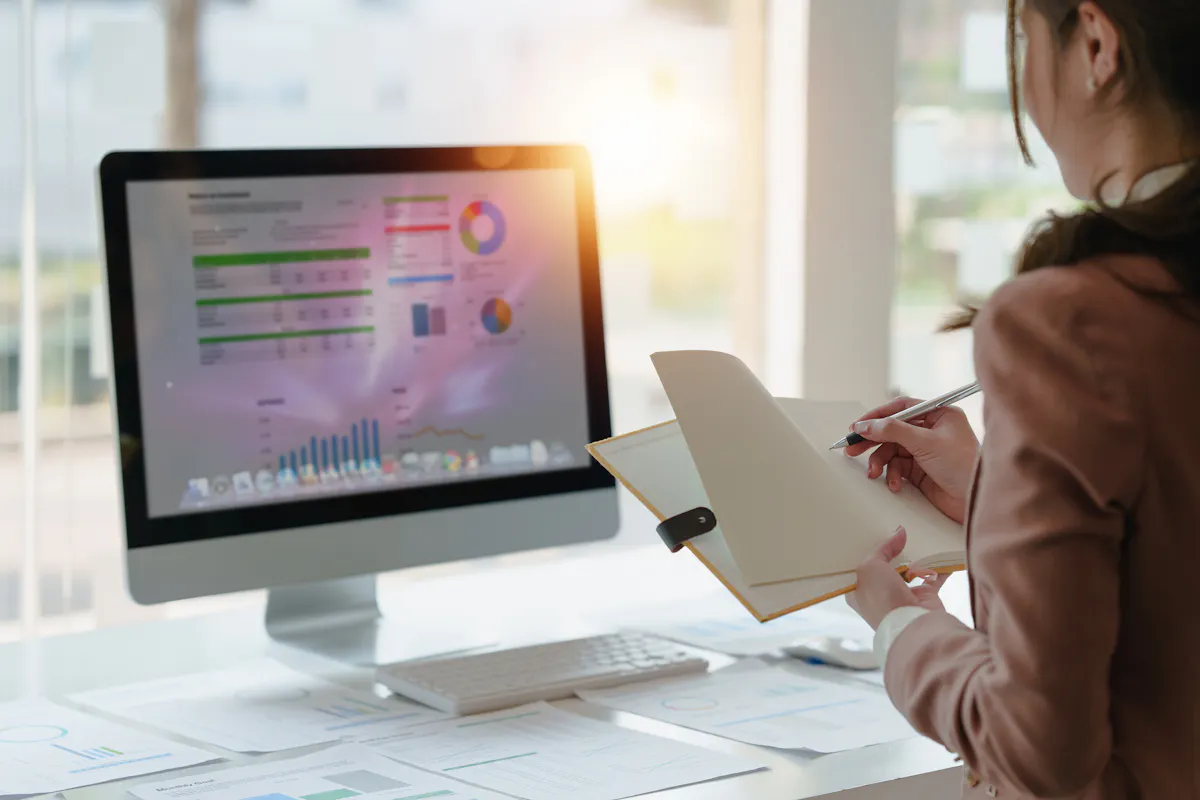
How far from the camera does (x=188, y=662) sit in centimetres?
149

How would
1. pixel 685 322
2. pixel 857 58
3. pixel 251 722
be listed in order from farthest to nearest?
1. pixel 685 322
2. pixel 857 58
3. pixel 251 722

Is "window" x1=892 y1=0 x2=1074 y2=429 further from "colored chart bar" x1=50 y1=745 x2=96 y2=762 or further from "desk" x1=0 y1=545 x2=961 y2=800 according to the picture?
"colored chart bar" x1=50 y1=745 x2=96 y2=762

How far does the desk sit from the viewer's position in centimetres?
112

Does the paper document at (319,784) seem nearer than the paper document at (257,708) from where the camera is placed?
Yes

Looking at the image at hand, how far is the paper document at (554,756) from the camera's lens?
3.57 ft

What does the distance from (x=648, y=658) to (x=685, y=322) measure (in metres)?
1.74

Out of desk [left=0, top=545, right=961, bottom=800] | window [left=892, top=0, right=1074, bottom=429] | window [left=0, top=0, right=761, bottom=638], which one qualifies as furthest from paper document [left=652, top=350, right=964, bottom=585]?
window [left=892, top=0, right=1074, bottom=429]

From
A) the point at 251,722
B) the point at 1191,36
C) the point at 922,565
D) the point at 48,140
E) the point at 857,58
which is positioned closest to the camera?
the point at 1191,36

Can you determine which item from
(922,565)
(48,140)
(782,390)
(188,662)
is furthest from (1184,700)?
(48,140)

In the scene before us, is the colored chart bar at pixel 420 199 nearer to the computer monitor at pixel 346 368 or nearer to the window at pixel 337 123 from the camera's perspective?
the computer monitor at pixel 346 368

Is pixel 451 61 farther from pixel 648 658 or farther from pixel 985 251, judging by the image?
pixel 648 658

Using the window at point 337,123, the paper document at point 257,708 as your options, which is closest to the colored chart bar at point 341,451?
the paper document at point 257,708

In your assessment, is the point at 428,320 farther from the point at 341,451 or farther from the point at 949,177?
the point at 949,177

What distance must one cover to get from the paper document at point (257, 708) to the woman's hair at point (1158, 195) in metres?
0.75
